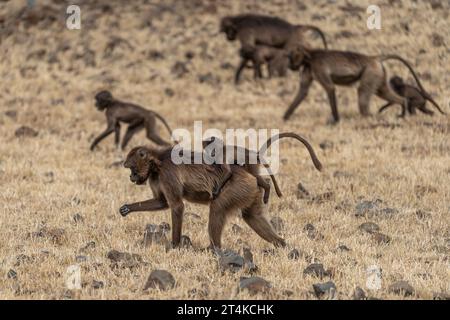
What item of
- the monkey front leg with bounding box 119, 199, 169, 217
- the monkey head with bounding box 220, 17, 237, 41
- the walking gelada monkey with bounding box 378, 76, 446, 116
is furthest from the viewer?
the monkey head with bounding box 220, 17, 237, 41

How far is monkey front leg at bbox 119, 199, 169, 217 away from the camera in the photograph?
7.26m

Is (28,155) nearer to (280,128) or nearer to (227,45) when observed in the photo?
(280,128)

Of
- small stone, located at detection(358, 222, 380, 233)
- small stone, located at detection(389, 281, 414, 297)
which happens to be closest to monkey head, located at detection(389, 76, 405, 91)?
small stone, located at detection(358, 222, 380, 233)

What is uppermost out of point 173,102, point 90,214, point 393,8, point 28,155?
point 393,8

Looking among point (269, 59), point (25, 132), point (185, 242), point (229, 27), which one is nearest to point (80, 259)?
point (185, 242)

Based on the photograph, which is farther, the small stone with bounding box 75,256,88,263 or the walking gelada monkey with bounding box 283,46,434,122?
the walking gelada monkey with bounding box 283,46,434,122

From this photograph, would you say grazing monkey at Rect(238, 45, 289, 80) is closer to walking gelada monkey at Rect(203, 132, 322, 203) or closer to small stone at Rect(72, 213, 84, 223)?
small stone at Rect(72, 213, 84, 223)

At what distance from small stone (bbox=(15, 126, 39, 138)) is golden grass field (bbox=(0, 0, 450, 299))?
0.16 meters

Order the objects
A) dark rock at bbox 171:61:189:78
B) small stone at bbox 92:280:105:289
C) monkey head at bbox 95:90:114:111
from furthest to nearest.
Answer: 1. dark rock at bbox 171:61:189:78
2. monkey head at bbox 95:90:114:111
3. small stone at bbox 92:280:105:289

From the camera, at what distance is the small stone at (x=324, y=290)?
5605 millimetres

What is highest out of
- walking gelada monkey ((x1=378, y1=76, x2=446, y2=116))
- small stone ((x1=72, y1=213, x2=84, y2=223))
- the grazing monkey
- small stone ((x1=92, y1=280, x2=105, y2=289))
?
the grazing monkey

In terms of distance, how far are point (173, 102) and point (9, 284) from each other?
12.1 m
